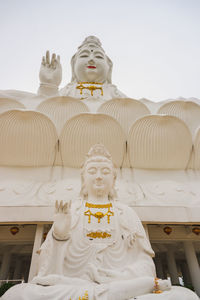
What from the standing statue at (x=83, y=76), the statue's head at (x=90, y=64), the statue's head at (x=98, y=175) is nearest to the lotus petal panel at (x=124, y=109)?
the standing statue at (x=83, y=76)

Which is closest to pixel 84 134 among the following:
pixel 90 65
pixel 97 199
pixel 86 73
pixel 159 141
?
pixel 159 141

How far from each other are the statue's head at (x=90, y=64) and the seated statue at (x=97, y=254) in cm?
505

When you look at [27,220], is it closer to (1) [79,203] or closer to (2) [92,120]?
(1) [79,203]

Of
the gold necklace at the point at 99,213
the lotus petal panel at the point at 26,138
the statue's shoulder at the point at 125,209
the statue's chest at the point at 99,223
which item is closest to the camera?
the statue's chest at the point at 99,223

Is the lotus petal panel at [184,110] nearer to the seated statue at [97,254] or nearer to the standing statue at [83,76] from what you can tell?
the standing statue at [83,76]

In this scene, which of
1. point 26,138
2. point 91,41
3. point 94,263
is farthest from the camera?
point 91,41

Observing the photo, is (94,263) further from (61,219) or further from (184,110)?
(184,110)

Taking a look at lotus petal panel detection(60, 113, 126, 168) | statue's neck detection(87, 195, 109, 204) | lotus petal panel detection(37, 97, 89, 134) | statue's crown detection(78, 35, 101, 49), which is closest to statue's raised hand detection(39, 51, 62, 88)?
lotus petal panel detection(37, 97, 89, 134)

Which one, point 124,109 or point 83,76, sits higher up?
point 83,76

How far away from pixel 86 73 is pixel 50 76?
1.58 m

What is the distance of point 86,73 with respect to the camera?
7113 mm

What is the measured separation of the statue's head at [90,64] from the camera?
714 cm

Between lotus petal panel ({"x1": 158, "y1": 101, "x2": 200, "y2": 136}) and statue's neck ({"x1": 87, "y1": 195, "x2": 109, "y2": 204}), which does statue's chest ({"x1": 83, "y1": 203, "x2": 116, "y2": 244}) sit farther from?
lotus petal panel ({"x1": 158, "y1": 101, "x2": 200, "y2": 136})

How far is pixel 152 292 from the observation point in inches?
62.2
